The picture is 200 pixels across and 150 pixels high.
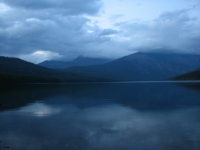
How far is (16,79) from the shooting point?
172 metres

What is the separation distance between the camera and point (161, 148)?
19.9 metres

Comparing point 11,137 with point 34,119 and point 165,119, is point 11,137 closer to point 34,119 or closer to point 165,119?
point 34,119

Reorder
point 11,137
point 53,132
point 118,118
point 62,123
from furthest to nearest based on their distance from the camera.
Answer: point 118,118 < point 62,123 < point 53,132 < point 11,137

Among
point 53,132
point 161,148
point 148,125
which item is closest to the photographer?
point 161,148

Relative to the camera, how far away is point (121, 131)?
1009 inches

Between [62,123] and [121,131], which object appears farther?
[62,123]

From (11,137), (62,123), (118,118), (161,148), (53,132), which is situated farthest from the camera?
(118,118)

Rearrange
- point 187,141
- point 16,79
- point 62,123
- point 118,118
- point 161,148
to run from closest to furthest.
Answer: point 161,148
point 187,141
point 62,123
point 118,118
point 16,79

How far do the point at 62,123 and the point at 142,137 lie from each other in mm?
10965

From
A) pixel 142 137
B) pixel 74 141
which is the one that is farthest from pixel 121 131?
pixel 74 141

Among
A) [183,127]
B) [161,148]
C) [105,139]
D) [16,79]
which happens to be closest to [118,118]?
[183,127]

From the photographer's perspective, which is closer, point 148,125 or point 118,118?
point 148,125

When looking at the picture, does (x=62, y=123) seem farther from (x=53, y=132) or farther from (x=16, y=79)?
(x=16, y=79)

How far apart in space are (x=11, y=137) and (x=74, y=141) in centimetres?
596
